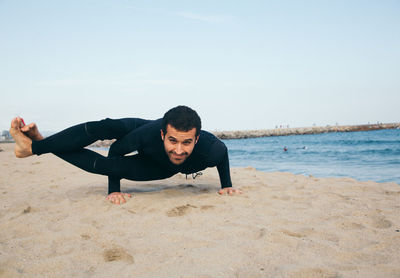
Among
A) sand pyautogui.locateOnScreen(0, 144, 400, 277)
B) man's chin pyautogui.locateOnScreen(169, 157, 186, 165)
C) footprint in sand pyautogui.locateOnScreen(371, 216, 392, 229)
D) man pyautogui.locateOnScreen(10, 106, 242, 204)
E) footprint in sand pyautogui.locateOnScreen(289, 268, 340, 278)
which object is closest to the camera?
footprint in sand pyautogui.locateOnScreen(289, 268, 340, 278)

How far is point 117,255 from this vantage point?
1.88m

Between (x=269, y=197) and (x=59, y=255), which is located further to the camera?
(x=269, y=197)

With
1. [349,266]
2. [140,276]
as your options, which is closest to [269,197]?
[349,266]

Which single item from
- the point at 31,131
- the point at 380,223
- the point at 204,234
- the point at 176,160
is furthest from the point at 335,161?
the point at 31,131

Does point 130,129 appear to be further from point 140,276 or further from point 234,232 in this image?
point 140,276

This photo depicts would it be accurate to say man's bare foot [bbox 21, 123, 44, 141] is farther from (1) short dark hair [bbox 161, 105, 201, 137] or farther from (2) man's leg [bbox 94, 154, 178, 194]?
(1) short dark hair [bbox 161, 105, 201, 137]

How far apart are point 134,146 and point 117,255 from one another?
151 centimetres

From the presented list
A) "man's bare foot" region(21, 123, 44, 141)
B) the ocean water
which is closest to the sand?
"man's bare foot" region(21, 123, 44, 141)

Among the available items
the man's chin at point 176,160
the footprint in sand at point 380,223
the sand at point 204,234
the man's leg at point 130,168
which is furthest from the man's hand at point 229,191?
the footprint in sand at point 380,223

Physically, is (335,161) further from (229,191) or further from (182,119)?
(182,119)

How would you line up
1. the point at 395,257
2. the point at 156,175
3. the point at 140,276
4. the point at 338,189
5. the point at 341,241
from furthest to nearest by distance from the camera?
the point at 338,189 < the point at 156,175 < the point at 341,241 < the point at 395,257 < the point at 140,276

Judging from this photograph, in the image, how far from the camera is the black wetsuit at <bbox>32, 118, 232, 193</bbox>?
3162 millimetres

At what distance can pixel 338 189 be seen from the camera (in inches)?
151

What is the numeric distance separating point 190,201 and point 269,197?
956mm
